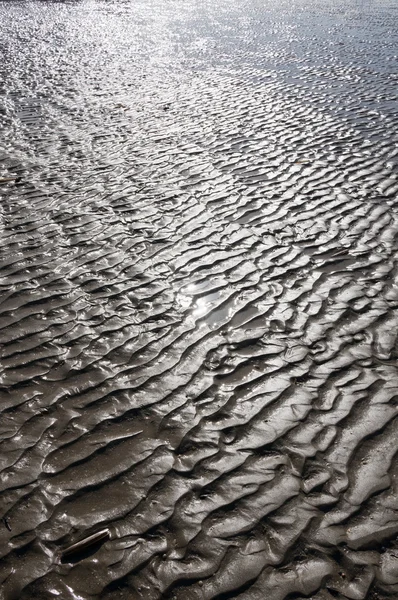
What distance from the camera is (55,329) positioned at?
18.5 feet

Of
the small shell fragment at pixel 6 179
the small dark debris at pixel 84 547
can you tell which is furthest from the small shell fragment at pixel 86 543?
the small shell fragment at pixel 6 179

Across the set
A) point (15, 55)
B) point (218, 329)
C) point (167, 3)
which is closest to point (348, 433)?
point (218, 329)

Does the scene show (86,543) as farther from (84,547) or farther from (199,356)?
(199,356)

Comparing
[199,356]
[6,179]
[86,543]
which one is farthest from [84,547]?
[6,179]

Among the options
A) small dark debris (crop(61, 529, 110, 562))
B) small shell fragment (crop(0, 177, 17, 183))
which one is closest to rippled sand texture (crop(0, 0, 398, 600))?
small dark debris (crop(61, 529, 110, 562))

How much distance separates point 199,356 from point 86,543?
7.42ft

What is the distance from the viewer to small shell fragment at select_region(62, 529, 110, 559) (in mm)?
3570

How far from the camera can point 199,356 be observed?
535 centimetres

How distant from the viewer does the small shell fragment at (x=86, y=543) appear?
3.57m

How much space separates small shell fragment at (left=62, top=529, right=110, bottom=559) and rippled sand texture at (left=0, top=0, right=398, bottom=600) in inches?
2.0

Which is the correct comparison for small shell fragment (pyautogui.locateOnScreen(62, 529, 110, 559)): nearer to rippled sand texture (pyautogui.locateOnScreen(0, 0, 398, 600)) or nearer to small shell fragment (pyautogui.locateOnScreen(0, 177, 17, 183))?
rippled sand texture (pyautogui.locateOnScreen(0, 0, 398, 600))

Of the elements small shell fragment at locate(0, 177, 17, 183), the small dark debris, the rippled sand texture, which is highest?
small shell fragment at locate(0, 177, 17, 183)

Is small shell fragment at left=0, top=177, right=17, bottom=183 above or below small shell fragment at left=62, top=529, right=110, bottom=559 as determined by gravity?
above

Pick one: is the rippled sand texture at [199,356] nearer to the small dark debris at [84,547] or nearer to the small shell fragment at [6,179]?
the small dark debris at [84,547]
